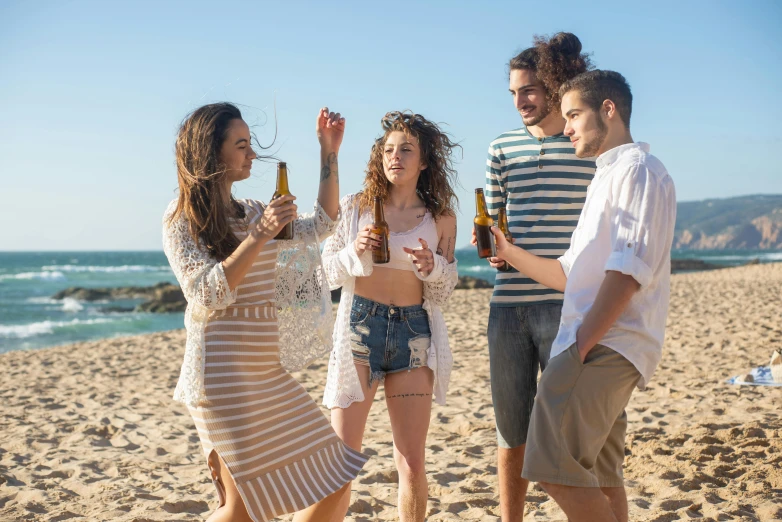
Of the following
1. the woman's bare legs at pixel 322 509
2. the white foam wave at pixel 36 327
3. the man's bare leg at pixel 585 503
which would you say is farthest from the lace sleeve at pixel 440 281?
the white foam wave at pixel 36 327

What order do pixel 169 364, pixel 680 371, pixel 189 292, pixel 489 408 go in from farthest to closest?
1. pixel 169 364
2. pixel 680 371
3. pixel 489 408
4. pixel 189 292

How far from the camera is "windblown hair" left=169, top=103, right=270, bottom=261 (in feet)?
9.39

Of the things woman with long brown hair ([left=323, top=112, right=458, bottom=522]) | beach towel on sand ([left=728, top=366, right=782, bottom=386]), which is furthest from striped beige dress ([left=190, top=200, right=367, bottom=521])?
beach towel on sand ([left=728, top=366, right=782, bottom=386])

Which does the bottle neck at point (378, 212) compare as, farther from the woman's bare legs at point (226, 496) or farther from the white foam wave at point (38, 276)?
the white foam wave at point (38, 276)

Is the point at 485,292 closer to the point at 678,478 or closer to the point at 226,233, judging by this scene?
the point at 678,478

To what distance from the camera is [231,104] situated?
305 centimetres

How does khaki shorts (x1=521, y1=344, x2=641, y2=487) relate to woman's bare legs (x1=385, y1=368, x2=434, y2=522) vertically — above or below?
above

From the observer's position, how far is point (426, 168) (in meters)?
3.97

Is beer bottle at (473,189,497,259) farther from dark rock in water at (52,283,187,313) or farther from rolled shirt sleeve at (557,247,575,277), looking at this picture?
dark rock in water at (52,283,187,313)

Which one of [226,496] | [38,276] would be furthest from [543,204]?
[38,276]

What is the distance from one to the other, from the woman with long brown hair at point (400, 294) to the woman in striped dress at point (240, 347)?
50 cm

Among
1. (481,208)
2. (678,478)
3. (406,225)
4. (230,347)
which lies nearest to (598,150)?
(481,208)

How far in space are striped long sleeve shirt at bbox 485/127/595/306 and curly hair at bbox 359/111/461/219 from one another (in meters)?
0.39

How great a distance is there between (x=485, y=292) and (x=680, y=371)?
621 inches
